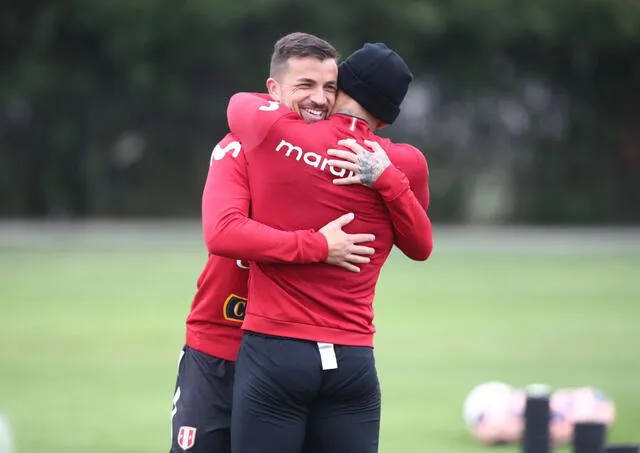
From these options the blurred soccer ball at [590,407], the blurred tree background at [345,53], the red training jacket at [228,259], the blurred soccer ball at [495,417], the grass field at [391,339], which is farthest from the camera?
the blurred tree background at [345,53]

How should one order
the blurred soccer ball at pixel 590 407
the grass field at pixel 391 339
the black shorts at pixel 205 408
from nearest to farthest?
the black shorts at pixel 205 408
the blurred soccer ball at pixel 590 407
the grass field at pixel 391 339

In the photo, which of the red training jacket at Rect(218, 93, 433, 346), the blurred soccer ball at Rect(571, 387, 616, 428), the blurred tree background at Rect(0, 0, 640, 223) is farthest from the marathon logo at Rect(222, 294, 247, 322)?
the blurred tree background at Rect(0, 0, 640, 223)

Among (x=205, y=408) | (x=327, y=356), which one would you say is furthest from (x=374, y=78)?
(x=205, y=408)

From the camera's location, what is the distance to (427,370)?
37.4ft

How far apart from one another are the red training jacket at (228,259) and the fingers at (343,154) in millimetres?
270

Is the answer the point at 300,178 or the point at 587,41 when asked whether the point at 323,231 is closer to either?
the point at 300,178

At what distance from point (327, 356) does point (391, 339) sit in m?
9.35

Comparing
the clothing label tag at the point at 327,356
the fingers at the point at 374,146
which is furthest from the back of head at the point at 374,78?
the clothing label tag at the point at 327,356

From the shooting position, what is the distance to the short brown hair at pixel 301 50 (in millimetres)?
4082

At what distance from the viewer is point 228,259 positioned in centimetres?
434

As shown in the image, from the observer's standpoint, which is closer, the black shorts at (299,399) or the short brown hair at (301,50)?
the black shorts at (299,399)

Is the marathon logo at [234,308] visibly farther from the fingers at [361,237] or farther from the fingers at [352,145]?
the fingers at [352,145]

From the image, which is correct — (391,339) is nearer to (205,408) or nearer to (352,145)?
(205,408)

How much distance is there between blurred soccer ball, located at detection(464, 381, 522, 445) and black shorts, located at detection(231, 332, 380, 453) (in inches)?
165
